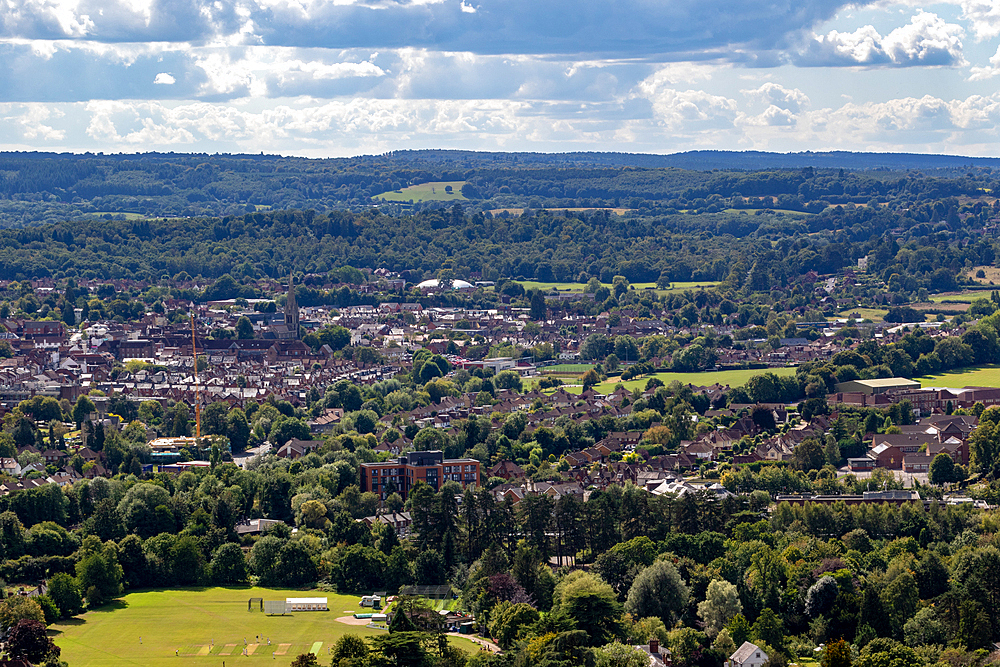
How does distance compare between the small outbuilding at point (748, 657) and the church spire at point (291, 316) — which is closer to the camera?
the small outbuilding at point (748, 657)

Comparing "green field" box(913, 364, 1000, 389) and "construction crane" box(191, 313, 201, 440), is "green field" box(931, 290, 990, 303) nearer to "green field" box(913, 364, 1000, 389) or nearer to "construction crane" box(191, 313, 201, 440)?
"green field" box(913, 364, 1000, 389)

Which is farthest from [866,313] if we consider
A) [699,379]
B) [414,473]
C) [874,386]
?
[414,473]

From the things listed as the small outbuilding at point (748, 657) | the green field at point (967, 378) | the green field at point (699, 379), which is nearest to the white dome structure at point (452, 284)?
the green field at point (699, 379)

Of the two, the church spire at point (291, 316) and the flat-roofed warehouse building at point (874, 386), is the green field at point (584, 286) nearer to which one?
the church spire at point (291, 316)

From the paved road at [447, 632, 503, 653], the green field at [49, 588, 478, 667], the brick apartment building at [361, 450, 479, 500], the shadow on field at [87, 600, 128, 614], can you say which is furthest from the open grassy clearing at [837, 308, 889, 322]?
the shadow on field at [87, 600, 128, 614]

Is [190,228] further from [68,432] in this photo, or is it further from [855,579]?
[855,579]

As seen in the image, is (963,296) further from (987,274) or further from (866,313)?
(987,274)
